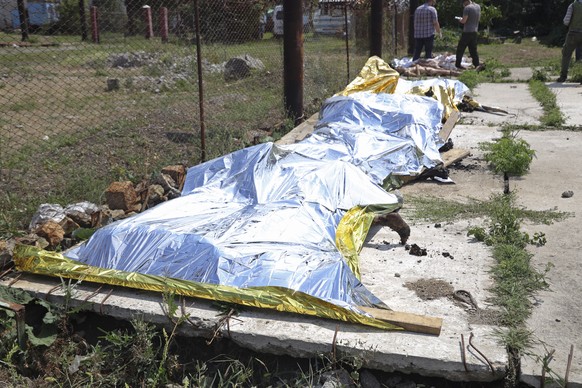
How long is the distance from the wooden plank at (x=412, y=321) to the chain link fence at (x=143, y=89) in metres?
2.86

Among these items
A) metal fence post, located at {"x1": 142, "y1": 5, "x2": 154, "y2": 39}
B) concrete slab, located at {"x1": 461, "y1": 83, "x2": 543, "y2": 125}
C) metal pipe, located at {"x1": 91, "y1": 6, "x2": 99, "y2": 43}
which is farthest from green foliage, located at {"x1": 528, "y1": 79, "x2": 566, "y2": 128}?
metal pipe, located at {"x1": 91, "y1": 6, "x2": 99, "y2": 43}

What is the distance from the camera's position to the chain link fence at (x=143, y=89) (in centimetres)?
584

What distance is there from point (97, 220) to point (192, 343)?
68.6 inches

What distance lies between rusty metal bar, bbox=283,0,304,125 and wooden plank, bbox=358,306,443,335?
5.33m

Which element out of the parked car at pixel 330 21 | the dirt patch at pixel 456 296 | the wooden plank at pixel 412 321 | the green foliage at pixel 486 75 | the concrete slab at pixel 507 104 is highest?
the parked car at pixel 330 21

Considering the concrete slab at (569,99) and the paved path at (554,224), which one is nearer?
the paved path at (554,224)

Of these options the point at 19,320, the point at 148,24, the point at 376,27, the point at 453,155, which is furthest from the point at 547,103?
the point at 19,320

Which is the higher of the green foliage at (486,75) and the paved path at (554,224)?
the green foliage at (486,75)

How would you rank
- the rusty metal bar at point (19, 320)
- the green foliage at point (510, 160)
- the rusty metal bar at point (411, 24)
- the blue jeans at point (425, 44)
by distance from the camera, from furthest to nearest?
the rusty metal bar at point (411, 24) < the blue jeans at point (425, 44) < the green foliage at point (510, 160) < the rusty metal bar at point (19, 320)

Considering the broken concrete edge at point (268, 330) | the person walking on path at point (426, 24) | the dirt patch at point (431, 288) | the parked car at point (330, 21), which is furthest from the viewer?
the person walking on path at point (426, 24)

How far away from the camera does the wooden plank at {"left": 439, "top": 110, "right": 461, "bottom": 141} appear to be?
724 centimetres

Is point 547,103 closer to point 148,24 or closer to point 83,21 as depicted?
point 148,24

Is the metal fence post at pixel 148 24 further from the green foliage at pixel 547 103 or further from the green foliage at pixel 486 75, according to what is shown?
the green foliage at pixel 486 75

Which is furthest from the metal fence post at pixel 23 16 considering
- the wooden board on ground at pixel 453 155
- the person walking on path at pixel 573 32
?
the person walking on path at pixel 573 32
